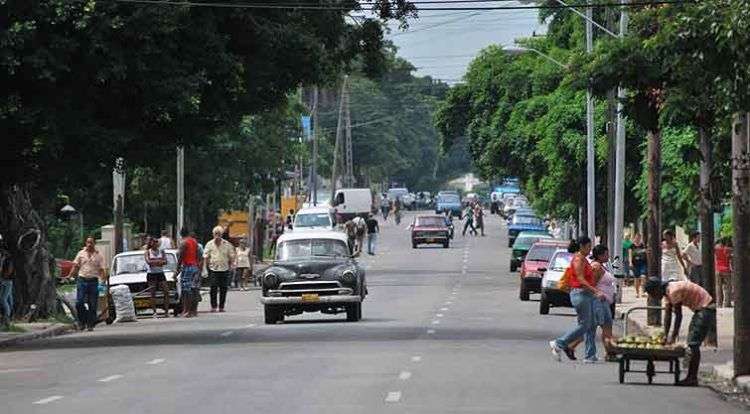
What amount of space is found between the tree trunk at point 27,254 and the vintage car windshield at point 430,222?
2021 inches

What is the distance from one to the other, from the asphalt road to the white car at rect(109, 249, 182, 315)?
1.04 metres

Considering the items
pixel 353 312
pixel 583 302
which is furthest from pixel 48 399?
pixel 353 312

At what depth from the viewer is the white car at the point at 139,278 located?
44750mm

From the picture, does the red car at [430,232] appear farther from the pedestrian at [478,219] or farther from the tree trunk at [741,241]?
the tree trunk at [741,241]

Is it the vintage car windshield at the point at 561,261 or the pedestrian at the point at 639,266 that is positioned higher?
the vintage car windshield at the point at 561,261

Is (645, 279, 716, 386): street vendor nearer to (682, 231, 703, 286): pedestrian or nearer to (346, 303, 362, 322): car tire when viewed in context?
(346, 303, 362, 322): car tire

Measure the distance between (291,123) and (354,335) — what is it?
41.4 meters

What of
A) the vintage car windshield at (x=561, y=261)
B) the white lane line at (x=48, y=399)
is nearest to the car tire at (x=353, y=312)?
the vintage car windshield at (x=561, y=261)

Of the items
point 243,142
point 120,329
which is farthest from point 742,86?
point 243,142

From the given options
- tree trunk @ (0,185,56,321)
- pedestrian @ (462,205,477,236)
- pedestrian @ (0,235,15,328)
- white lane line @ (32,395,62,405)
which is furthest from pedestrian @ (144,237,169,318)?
pedestrian @ (462,205,477,236)

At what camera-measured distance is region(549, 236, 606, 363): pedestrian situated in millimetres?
27188

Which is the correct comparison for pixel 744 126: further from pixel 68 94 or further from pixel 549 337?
pixel 68 94

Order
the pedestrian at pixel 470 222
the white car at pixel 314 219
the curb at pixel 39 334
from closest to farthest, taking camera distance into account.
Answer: the curb at pixel 39 334
the white car at pixel 314 219
the pedestrian at pixel 470 222

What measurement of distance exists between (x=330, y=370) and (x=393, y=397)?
407 cm
